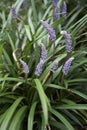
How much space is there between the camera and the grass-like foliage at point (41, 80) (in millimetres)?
3318

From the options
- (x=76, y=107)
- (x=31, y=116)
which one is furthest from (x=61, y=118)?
(x=31, y=116)

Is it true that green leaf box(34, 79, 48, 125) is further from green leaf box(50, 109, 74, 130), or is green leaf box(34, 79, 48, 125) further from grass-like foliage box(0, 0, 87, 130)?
green leaf box(50, 109, 74, 130)

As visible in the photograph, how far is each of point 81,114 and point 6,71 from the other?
1034 mm

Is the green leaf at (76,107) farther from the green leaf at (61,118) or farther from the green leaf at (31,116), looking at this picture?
the green leaf at (31,116)

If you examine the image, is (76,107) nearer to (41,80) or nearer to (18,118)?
(41,80)

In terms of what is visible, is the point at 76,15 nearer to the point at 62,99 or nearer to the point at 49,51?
the point at 49,51

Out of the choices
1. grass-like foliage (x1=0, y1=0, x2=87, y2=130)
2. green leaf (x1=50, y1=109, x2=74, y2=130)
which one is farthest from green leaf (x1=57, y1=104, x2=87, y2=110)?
green leaf (x1=50, y1=109, x2=74, y2=130)

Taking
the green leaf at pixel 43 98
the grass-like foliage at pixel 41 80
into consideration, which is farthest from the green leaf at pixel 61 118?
the green leaf at pixel 43 98

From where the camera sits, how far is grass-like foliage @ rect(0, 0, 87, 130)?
10.9ft

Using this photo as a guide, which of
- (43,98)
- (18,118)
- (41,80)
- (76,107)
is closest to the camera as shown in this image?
(43,98)

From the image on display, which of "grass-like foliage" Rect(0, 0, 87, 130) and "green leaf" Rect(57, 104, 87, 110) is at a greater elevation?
"grass-like foliage" Rect(0, 0, 87, 130)

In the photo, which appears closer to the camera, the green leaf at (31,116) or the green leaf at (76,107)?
the green leaf at (31,116)

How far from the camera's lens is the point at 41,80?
11.7 ft

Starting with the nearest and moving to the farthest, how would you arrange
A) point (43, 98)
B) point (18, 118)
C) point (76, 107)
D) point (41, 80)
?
point (43, 98), point (18, 118), point (76, 107), point (41, 80)
